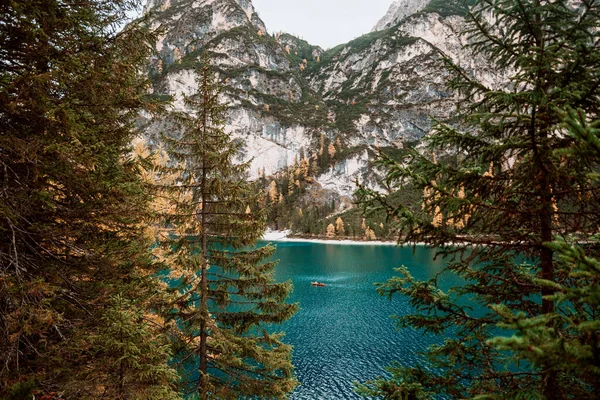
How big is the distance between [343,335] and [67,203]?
25961mm

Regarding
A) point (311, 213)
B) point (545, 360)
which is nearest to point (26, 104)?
point (545, 360)

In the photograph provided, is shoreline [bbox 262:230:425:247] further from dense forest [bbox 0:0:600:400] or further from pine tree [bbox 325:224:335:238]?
dense forest [bbox 0:0:600:400]

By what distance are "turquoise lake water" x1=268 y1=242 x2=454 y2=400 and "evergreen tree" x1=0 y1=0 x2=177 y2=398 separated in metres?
6.02

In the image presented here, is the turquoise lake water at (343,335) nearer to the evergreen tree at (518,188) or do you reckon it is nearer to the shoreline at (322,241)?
the evergreen tree at (518,188)

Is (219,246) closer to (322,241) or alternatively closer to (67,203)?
(67,203)

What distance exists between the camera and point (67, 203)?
5074 mm

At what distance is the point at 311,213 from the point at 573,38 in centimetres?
12201

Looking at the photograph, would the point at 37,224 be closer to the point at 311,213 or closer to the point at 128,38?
the point at 128,38

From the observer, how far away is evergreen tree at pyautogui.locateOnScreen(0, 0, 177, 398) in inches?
153

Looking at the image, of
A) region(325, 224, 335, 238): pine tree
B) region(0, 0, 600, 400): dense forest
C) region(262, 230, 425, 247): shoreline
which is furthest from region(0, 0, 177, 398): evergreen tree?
region(325, 224, 335, 238): pine tree

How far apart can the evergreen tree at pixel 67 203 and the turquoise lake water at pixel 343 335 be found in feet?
19.7

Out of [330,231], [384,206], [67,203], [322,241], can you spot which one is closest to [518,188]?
[384,206]

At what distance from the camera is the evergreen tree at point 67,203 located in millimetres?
3883

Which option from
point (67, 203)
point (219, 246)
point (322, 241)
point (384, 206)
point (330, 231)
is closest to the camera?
point (384, 206)
